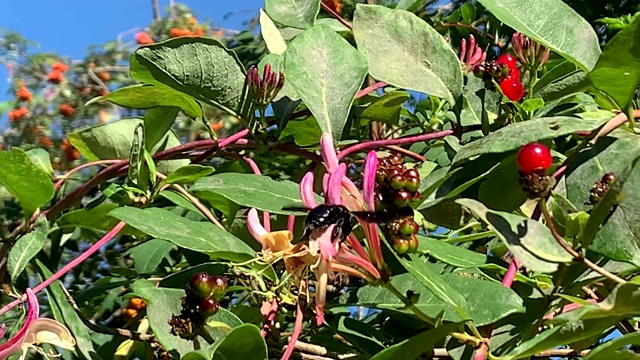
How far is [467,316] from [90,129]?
0.54 meters

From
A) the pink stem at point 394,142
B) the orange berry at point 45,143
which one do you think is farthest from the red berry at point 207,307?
the orange berry at point 45,143

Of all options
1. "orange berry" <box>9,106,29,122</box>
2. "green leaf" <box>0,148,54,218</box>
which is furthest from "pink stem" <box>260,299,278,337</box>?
"orange berry" <box>9,106,29,122</box>

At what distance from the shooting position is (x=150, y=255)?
3.47 ft

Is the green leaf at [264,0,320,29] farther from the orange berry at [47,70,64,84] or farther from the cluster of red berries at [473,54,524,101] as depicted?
the orange berry at [47,70,64,84]

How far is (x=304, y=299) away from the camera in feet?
1.88

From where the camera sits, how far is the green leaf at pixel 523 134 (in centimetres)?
54

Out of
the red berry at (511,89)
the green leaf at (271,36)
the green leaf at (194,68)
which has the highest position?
the green leaf at (194,68)

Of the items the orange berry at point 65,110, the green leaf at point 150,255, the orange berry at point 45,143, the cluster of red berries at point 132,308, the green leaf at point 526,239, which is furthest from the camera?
the orange berry at point 65,110

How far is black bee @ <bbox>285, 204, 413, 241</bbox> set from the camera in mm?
476

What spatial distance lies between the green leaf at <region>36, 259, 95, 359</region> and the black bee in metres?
0.33

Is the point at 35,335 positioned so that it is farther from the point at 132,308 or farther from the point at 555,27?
the point at 132,308

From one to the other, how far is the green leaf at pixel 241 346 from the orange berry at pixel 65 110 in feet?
11.4

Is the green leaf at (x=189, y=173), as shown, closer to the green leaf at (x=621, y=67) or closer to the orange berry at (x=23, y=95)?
the green leaf at (x=621, y=67)

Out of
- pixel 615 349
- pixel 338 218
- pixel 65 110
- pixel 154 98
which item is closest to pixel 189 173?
pixel 154 98
